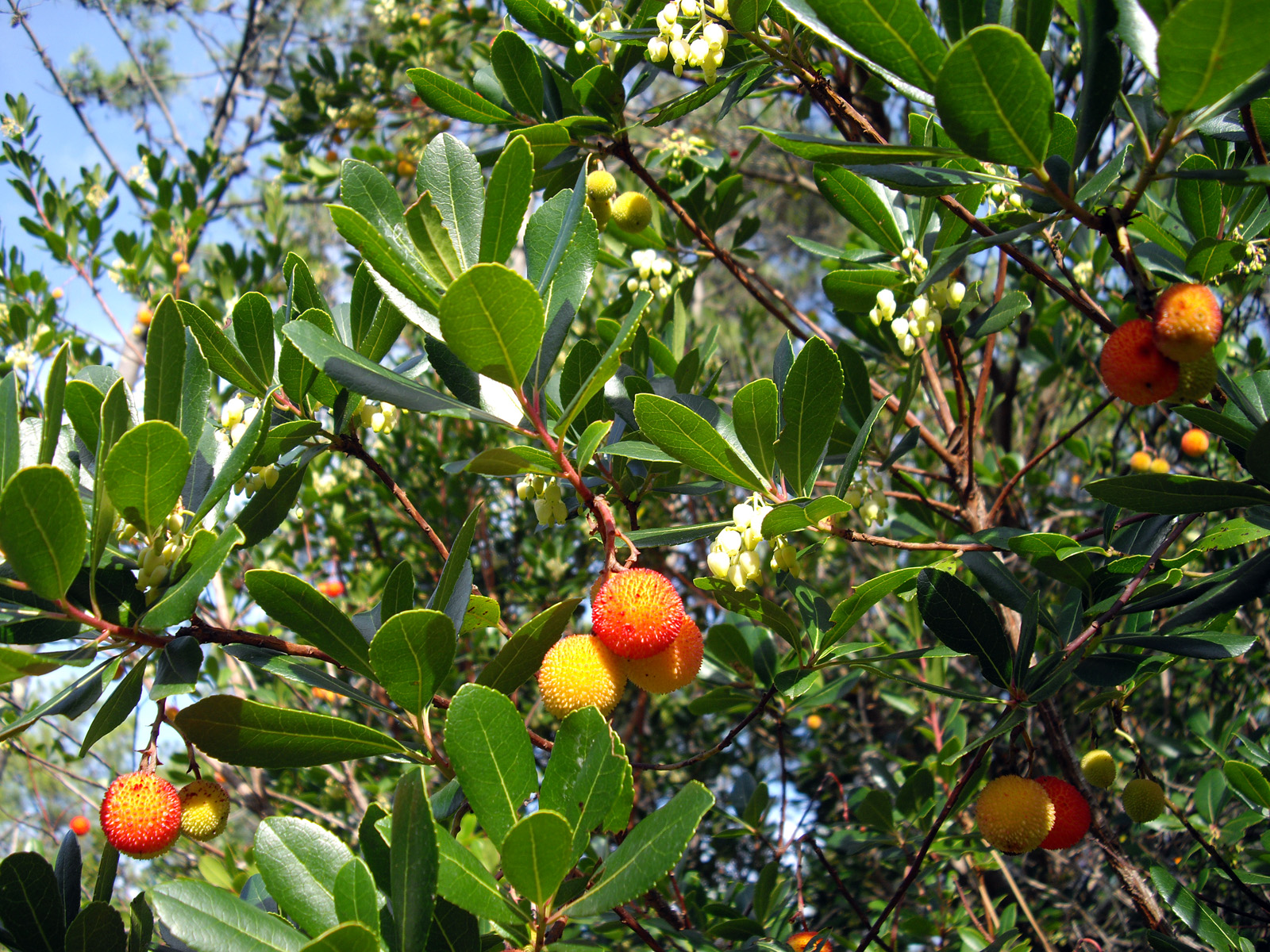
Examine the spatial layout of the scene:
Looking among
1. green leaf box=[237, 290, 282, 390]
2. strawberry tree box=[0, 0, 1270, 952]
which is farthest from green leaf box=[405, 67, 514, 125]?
green leaf box=[237, 290, 282, 390]

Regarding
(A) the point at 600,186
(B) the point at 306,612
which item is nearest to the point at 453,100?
(A) the point at 600,186

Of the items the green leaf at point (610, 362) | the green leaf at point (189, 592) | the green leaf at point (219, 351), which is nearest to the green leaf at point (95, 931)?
the green leaf at point (189, 592)

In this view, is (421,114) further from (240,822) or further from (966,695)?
(240,822)

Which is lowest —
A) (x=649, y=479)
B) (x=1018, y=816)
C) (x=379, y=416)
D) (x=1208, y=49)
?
(x=1018, y=816)

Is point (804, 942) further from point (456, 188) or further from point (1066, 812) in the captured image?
point (456, 188)

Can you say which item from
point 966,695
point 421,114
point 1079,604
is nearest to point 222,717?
point 966,695

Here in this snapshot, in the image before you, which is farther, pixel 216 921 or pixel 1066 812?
pixel 1066 812

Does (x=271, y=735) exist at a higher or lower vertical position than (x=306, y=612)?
lower

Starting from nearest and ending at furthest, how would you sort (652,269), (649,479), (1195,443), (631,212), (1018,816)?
(1018,816)
(649,479)
(631,212)
(652,269)
(1195,443)

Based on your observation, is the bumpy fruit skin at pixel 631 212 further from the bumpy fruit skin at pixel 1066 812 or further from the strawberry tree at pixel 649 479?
Result: the bumpy fruit skin at pixel 1066 812

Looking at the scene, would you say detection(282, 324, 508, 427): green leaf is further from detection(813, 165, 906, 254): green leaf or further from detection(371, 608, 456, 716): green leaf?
detection(813, 165, 906, 254): green leaf

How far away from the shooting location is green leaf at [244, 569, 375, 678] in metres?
0.83

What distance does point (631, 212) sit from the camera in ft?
5.29

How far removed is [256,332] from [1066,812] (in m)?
1.33
